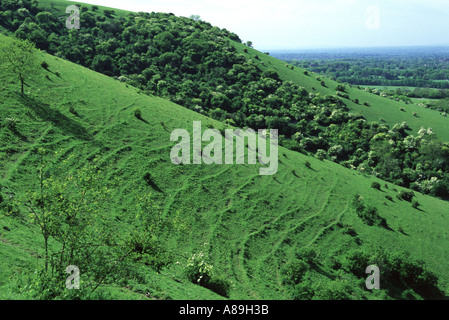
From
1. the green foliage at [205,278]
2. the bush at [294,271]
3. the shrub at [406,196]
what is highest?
the green foliage at [205,278]

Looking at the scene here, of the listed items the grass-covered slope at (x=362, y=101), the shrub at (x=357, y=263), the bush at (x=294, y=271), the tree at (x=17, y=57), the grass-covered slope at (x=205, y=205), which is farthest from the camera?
the grass-covered slope at (x=362, y=101)

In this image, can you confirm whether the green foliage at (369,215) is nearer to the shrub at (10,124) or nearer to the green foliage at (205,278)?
the green foliage at (205,278)

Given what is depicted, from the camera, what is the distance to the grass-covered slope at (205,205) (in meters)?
24.6

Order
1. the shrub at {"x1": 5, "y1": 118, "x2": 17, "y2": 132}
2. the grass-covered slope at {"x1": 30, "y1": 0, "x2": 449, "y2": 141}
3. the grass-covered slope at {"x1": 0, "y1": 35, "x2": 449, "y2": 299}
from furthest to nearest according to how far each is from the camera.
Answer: the grass-covered slope at {"x1": 30, "y1": 0, "x2": 449, "y2": 141}
the shrub at {"x1": 5, "y1": 118, "x2": 17, "y2": 132}
the grass-covered slope at {"x1": 0, "y1": 35, "x2": 449, "y2": 299}

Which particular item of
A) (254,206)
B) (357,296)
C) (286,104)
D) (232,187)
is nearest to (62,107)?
(232,187)

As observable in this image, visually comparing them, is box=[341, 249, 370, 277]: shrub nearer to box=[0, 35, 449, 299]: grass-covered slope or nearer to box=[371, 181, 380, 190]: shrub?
box=[0, 35, 449, 299]: grass-covered slope

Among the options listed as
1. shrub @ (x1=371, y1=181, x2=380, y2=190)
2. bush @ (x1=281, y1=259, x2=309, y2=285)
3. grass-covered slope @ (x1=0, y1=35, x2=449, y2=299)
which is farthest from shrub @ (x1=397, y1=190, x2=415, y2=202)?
bush @ (x1=281, y1=259, x2=309, y2=285)

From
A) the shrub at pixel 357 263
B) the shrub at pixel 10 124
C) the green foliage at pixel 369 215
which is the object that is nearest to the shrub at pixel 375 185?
the green foliage at pixel 369 215

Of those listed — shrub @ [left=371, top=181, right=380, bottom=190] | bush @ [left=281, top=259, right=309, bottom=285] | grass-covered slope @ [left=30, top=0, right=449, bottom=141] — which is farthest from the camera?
grass-covered slope @ [left=30, top=0, right=449, bottom=141]

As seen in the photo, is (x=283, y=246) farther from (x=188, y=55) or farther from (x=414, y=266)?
(x=188, y=55)

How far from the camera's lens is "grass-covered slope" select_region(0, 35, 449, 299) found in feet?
80.8

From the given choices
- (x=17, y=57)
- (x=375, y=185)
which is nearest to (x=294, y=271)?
(x=375, y=185)

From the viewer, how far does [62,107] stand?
4159cm

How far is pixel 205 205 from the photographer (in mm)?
34125
